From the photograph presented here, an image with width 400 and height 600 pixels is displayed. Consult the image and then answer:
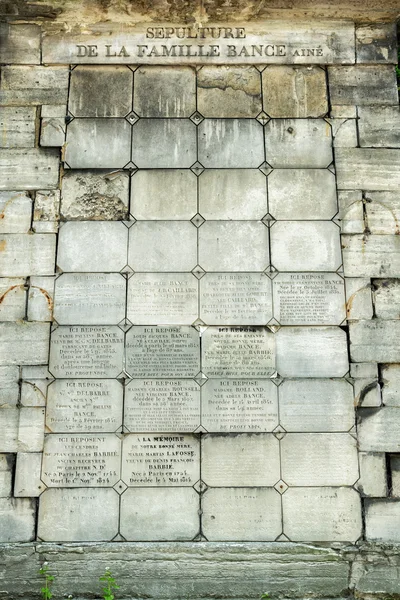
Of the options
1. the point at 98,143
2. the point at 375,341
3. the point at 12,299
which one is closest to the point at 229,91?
Result: the point at 98,143

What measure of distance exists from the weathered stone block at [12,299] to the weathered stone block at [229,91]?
104 inches

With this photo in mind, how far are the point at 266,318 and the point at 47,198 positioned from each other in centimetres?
256

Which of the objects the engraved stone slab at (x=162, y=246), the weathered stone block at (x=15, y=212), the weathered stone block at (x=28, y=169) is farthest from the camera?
the weathered stone block at (x=28, y=169)

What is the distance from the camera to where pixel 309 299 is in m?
6.38

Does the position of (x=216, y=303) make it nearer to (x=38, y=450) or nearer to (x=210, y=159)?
(x=210, y=159)

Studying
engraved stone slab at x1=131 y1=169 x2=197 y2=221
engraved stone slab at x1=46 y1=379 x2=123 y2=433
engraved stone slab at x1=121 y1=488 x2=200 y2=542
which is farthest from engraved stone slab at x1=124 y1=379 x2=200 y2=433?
engraved stone slab at x1=131 y1=169 x2=197 y2=221

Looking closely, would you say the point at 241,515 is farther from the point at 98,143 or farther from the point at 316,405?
the point at 98,143

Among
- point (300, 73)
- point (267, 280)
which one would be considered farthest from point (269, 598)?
point (300, 73)

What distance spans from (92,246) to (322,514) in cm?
338

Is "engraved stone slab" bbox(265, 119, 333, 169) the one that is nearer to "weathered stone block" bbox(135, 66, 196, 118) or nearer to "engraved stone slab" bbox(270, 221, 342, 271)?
"engraved stone slab" bbox(270, 221, 342, 271)

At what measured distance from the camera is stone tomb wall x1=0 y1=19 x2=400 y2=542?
5922 mm

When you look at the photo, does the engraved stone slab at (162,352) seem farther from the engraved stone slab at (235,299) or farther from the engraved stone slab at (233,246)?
the engraved stone slab at (233,246)

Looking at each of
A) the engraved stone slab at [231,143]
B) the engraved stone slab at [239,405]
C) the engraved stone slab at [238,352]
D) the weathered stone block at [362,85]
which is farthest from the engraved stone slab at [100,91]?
the engraved stone slab at [239,405]

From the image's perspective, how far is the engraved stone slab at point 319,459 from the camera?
19.5ft
